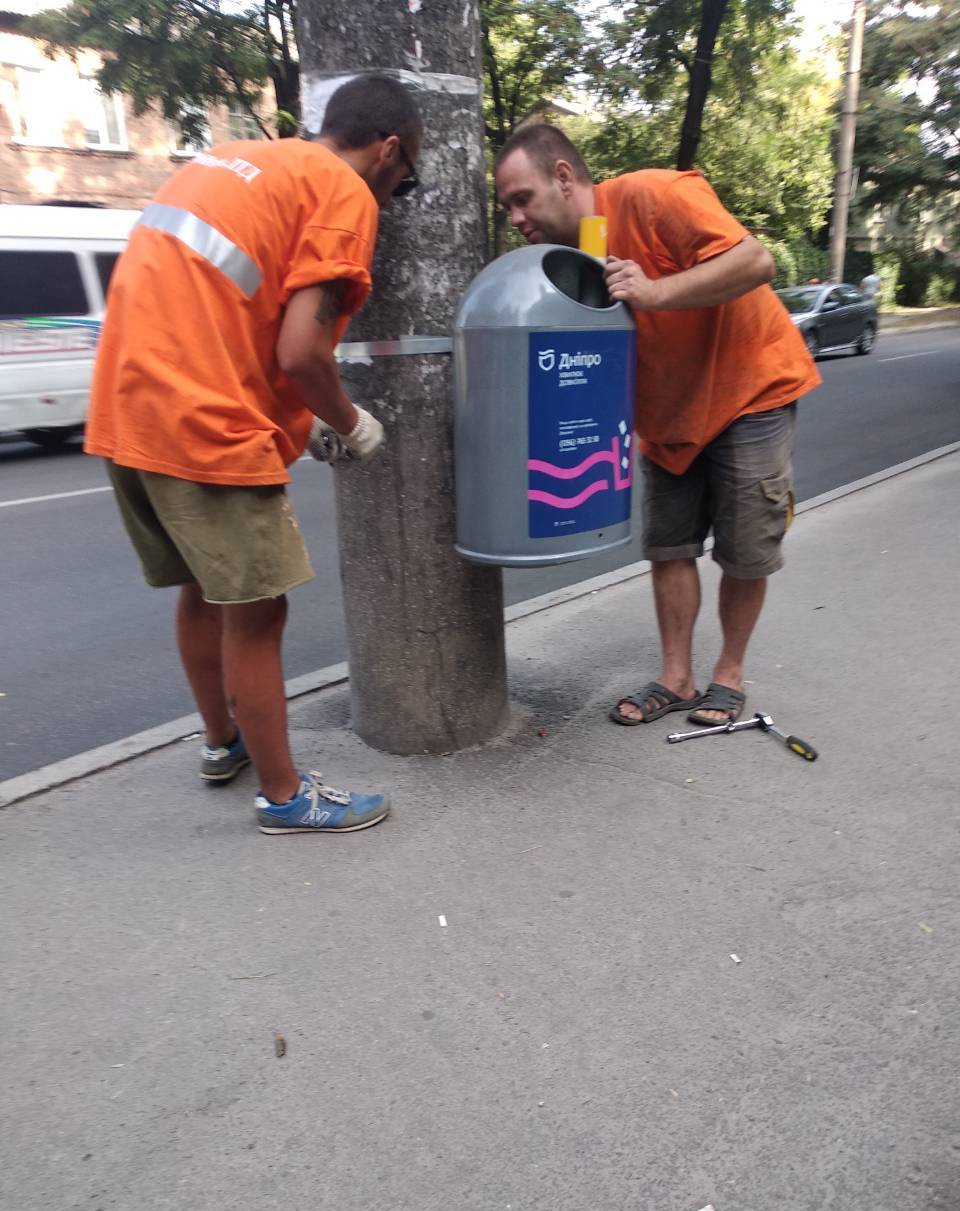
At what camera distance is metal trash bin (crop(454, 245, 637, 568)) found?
2680mm

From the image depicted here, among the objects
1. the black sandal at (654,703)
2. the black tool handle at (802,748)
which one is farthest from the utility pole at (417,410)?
the black tool handle at (802,748)

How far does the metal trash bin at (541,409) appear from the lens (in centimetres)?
268

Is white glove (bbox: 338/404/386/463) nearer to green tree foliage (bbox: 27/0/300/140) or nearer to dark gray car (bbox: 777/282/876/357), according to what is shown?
green tree foliage (bbox: 27/0/300/140)

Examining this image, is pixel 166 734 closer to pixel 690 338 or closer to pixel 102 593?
pixel 690 338

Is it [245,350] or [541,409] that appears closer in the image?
[245,350]

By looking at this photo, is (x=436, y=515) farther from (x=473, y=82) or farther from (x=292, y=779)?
(x=473, y=82)

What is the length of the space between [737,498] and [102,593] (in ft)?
12.0

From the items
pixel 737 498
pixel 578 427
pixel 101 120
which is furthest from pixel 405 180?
pixel 101 120

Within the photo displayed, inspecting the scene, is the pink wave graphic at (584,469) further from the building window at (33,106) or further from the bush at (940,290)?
the bush at (940,290)

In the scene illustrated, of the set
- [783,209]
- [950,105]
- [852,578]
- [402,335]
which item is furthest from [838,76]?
[402,335]

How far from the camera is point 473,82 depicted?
2.92 metres

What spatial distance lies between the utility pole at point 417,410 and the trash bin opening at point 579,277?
26cm

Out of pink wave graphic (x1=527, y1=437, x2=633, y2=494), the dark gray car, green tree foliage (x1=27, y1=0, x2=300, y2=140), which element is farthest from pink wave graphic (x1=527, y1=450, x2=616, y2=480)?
the dark gray car

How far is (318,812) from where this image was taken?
2.78 meters
